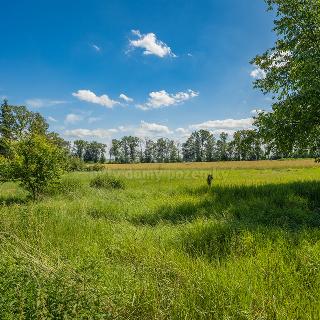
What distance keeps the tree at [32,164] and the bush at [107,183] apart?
20.0 feet

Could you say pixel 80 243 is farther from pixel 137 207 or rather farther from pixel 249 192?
pixel 249 192

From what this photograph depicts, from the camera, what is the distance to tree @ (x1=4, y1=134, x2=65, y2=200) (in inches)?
588

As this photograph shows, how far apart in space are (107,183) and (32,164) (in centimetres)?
755

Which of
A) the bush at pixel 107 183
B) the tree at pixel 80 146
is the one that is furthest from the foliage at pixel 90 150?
the bush at pixel 107 183

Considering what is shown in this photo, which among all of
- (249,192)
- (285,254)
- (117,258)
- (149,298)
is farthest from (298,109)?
(149,298)

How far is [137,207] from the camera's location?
1245 centimetres

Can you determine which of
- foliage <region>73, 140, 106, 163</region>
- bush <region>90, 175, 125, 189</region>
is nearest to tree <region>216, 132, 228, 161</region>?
foliage <region>73, 140, 106, 163</region>

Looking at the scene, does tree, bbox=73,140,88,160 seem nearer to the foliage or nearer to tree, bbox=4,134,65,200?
the foliage

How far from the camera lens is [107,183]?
2198cm

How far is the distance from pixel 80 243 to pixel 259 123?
11.4 meters

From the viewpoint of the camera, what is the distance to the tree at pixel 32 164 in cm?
1492

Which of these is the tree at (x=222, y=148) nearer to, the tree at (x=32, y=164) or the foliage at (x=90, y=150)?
the foliage at (x=90, y=150)

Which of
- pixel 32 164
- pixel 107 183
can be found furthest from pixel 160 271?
pixel 107 183

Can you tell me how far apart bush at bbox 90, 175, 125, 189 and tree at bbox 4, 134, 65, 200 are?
240 inches
